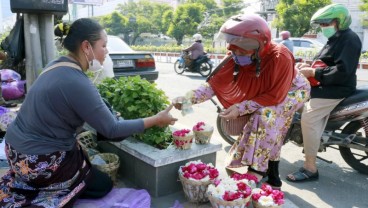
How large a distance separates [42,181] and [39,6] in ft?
7.48


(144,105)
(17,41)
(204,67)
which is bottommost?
(204,67)

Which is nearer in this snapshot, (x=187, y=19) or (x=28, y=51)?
(x=28, y=51)

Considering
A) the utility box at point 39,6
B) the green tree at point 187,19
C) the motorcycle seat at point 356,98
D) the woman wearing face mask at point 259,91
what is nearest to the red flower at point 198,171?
the woman wearing face mask at point 259,91

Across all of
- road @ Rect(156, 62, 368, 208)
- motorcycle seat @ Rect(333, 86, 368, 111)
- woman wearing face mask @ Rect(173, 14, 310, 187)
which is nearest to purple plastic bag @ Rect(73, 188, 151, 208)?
woman wearing face mask @ Rect(173, 14, 310, 187)

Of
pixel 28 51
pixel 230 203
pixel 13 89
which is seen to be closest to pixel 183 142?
pixel 230 203

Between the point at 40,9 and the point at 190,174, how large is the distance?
2490mm

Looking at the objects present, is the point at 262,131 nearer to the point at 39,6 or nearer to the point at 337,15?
the point at 337,15

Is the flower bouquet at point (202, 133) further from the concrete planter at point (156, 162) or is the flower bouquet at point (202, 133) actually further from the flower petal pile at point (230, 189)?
the flower petal pile at point (230, 189)

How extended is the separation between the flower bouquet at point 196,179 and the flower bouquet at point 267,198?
0.35 meters

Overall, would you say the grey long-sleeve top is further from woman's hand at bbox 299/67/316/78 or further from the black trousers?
woman's hand at bbox 299/67/316/78

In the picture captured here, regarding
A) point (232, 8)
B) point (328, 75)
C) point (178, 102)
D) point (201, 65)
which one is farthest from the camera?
point (232, 8)

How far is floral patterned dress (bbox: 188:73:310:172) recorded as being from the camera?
101 inches

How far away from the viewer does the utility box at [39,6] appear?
11.6 feet

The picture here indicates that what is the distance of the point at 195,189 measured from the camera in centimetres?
244
